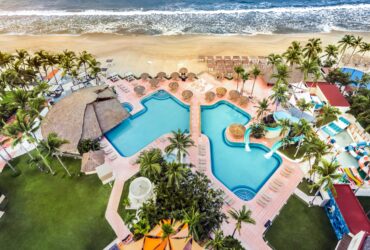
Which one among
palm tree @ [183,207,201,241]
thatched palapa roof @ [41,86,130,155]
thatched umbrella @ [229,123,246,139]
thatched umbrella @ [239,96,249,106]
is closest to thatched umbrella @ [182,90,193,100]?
thatched umbrella @ [239,96,249,106]

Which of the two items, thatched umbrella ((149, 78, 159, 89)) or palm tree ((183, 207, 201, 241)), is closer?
palm tree ((183, 207, 201, 241))

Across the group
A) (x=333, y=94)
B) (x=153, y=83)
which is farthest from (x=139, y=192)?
(x=333, y=94)

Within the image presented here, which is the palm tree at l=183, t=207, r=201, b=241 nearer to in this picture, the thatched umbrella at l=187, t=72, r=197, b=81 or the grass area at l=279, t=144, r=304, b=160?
the grass area at l=279, t=144, r=304, b=160

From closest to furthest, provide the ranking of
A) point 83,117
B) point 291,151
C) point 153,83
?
point 291,151 → point 83,117 → point 153,83

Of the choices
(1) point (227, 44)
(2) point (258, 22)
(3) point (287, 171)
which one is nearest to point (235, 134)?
(3) point (287, 171)

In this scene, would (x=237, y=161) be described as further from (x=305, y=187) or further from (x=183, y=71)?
(x=183, y=71)

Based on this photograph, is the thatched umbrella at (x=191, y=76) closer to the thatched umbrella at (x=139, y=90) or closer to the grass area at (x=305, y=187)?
the thatched umbrella at (x=139, y=90)
